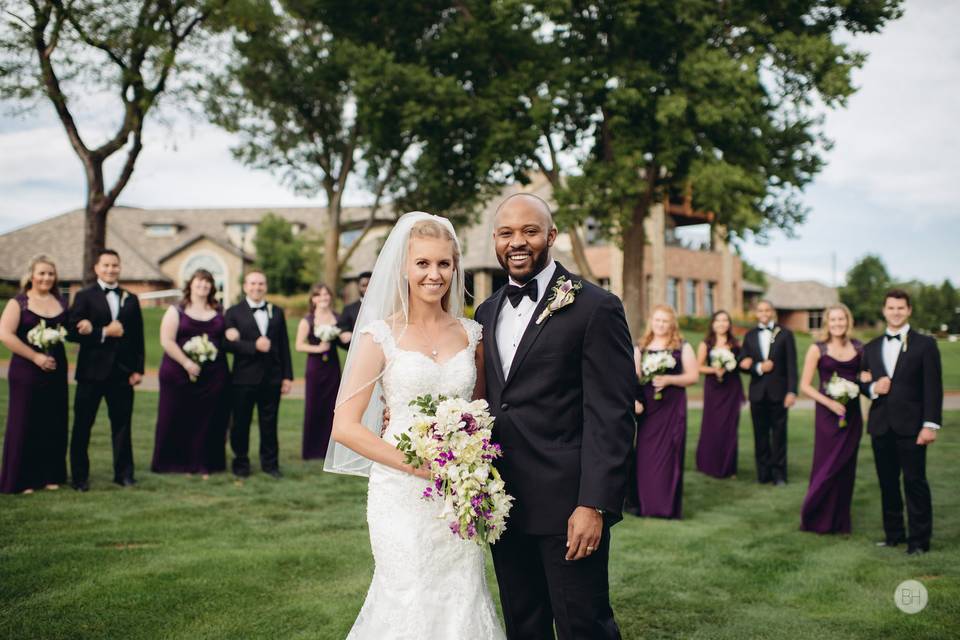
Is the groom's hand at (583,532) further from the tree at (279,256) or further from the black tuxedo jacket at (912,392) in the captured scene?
the tree at (279,256)

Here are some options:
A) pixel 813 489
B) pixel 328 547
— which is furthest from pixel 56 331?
pixel 813 489

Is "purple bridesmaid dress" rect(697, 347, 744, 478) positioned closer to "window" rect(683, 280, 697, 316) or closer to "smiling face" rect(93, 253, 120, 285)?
"smiling face" rect(93, 253, 120, 285)

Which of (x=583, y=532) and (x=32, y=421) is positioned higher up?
(x=583, y=532)

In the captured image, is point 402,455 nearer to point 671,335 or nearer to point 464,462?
point 464,462

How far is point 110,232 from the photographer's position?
6359 cm

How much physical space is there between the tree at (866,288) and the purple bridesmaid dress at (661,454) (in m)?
90.1

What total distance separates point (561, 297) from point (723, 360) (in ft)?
Result: 29.7

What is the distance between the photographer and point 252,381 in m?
10.3

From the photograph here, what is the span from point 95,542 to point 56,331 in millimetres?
2922

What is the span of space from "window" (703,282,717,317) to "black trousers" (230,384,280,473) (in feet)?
147

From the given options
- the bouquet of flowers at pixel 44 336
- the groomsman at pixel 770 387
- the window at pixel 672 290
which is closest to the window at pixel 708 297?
the window at pixel 672 290

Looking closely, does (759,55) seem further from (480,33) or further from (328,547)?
(328,547)

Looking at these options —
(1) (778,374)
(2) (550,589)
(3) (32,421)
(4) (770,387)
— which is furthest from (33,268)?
(1) (778,374)

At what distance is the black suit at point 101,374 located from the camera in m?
9.08
